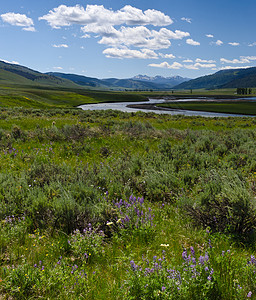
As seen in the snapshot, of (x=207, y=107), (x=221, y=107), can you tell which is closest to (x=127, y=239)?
(x=207, y=107)

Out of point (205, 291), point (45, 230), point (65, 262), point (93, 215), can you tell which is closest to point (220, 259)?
point (205, 291)

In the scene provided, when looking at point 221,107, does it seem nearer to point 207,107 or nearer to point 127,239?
point 207,107

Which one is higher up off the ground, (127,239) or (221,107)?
(221,107)

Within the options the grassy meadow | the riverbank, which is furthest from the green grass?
the grassy meadow

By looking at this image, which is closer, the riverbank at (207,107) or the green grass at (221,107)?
the green grass at (221,107)

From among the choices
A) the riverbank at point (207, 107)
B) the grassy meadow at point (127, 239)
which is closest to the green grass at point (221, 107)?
the riverbank at point (207, 107)

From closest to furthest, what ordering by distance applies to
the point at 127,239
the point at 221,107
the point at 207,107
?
the point at 127,239, the point at 221,107, the point at 207,107

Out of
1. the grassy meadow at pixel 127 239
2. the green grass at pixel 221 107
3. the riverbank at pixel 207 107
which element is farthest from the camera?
the riverbank at pixel 207 107

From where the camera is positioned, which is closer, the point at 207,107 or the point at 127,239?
the point at 127,239

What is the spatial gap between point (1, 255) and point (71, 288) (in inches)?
55.4

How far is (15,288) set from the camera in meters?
2.72

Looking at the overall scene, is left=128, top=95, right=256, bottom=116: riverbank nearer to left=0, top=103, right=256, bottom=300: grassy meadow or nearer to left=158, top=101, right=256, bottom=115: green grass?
left=158, top=101, right=256, bottom=115: green grass

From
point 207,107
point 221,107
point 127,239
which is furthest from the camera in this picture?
point 207,107

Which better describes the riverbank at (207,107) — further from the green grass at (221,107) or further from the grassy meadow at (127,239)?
the grassy meadow at (127,239)
